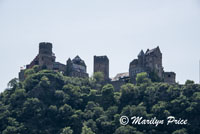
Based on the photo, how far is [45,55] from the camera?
15888cm

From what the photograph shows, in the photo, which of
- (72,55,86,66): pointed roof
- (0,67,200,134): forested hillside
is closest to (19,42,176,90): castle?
(72,55,86,66): pointed roof

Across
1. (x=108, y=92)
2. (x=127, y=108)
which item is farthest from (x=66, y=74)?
(x=127, y=108)

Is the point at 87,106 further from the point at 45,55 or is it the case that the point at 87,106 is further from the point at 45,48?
the point at 45,48

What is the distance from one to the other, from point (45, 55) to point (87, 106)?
22.2 metres

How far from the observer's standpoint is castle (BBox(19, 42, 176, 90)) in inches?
6213

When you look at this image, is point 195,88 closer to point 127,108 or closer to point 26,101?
point 127,108

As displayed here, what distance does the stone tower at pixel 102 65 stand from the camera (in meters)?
165

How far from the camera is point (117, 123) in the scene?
135 meters

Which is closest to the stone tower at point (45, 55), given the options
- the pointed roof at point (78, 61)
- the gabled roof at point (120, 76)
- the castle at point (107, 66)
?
the castle at point (107, 66)

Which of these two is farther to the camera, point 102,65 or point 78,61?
point 78,61

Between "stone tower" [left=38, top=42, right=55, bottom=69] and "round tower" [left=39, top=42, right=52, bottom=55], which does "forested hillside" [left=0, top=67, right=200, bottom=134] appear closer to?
"stone tower" [left=38, top=42, right=55, bottom=69]

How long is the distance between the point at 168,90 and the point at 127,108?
11.2 m

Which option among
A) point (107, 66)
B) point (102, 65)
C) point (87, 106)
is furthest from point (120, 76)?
point (87, 106)

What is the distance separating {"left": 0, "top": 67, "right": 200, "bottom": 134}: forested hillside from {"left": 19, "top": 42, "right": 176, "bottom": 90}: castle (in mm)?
4892
